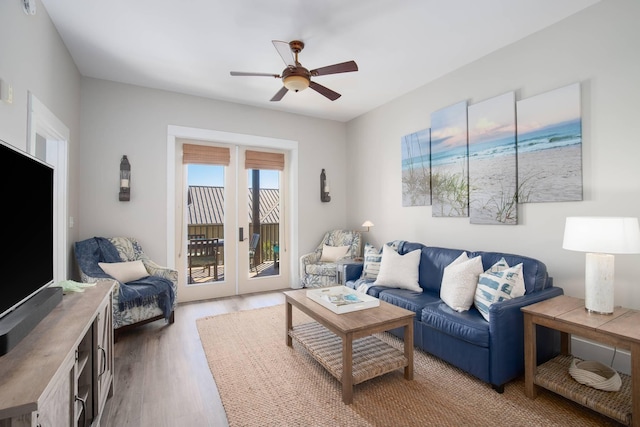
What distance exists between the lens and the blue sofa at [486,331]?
215cm

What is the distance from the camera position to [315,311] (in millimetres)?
2404

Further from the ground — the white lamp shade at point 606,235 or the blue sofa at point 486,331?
the white lamp shade at point 606,235

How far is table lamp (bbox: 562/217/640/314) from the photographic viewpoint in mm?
1883

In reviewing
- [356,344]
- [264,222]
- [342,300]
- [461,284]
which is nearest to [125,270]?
[264,222]

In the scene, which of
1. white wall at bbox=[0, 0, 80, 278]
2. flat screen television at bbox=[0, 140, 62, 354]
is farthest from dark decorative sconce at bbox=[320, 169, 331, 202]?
flat screen television at bbox=[0, 140, 62, 354]

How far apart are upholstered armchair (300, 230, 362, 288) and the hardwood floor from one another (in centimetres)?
176

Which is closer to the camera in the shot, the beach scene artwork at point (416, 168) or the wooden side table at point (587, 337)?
the wooden side table at point (587, 337)

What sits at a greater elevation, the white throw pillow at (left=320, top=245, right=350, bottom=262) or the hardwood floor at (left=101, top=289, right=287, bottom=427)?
the white throw pillow at (left=320, top=245, right=350, bottom=262)

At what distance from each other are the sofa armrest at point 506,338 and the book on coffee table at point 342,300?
0.84 metres

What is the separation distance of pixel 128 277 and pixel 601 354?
4.41m

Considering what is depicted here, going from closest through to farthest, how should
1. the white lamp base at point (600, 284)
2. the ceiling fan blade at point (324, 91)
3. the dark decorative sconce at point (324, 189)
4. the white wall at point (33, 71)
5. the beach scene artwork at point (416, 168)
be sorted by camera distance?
the white wall at point (33, 71) → the white lamp base at point (600, 284) → the ceiling fan blade at point (324, 91) → the beach scene artwork at point (416, 168) → the dark decorative sconce at point (324, 189)

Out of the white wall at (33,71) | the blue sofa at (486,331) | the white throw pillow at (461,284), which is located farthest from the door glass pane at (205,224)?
the white throw pillow at (461,284)

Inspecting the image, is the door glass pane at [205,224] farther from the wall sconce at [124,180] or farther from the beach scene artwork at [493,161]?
the beach scene artwork at [493,161]

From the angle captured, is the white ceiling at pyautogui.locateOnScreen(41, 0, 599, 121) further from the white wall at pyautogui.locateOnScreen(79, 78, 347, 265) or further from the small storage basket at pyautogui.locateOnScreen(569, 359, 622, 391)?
the small storage basket at pyautogui.locateOnScreen(569, 359, 622, 391)
